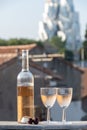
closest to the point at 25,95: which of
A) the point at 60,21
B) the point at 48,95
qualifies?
the point at 48,95

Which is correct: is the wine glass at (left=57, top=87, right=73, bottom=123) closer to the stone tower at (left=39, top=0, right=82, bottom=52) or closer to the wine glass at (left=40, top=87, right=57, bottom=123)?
the wine glass at (left=40, top=87, right=57, bottom=123)

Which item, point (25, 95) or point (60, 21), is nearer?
point (25, 95)

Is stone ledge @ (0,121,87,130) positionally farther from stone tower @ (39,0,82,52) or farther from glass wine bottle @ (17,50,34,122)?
stone tower @ (39,0,82,52)

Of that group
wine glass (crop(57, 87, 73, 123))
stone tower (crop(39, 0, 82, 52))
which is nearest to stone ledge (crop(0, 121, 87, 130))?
wine glass (crop(57, 87, 73, 123))

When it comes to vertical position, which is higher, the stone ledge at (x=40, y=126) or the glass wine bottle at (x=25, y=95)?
the glass wine bottle at (x=25, y=95)

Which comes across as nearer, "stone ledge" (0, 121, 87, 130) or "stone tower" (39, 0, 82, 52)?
"stone ledge" (0, 121, 87, 130)

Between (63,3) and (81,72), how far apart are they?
34462 millimetres

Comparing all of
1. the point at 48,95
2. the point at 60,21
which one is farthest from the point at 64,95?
the point at 60,21

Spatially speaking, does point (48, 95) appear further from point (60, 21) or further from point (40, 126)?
point (60, 21)

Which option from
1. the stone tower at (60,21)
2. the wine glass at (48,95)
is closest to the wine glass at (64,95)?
the wine glass at (48,95)

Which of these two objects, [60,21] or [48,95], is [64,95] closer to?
[48,95]

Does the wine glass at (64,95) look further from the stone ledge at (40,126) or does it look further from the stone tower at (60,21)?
the stone tower at (60,21)

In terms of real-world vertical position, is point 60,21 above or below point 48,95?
below

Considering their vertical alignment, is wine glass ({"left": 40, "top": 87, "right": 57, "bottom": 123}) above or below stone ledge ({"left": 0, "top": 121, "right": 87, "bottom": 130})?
above
